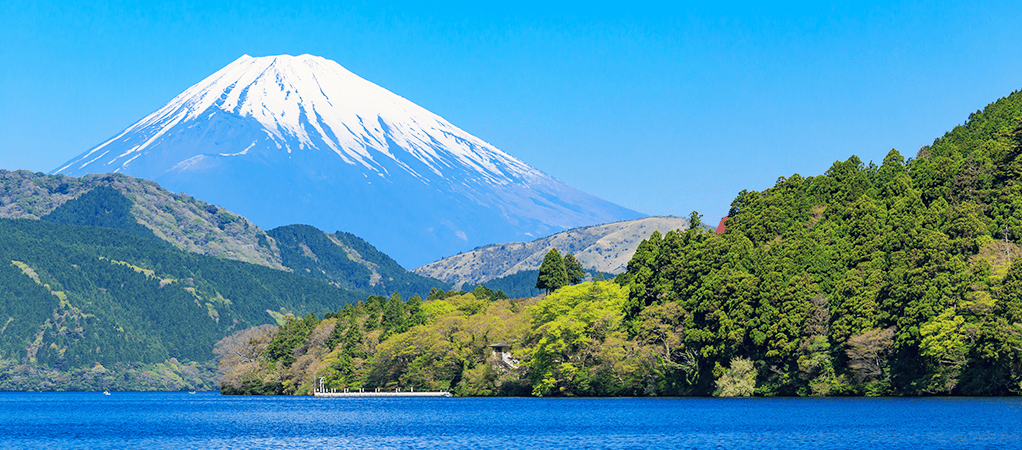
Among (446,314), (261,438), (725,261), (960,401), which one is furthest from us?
(446,314)

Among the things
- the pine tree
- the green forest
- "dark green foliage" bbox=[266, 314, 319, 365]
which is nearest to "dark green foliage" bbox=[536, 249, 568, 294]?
the pine tree

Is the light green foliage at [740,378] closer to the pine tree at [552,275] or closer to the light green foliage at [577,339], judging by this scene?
the light green foliage at [577,339]

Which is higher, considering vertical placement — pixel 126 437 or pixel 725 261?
pixel 725 261

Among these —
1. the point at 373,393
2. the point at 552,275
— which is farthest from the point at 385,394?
the point at 552,275

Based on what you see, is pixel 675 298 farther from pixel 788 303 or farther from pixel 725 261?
pixel 788 303

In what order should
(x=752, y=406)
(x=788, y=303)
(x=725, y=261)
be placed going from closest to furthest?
(x=752, y=406), (x=788, y=303), (x=725, y=261)

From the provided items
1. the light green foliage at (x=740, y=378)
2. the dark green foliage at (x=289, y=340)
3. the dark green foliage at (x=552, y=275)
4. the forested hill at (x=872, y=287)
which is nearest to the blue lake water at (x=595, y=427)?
the light green foliage at (x=740, y=378)

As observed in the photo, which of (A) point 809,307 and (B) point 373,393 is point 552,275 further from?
(A) point 809,307

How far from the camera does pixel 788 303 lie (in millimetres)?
90750

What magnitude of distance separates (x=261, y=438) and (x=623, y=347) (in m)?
42.9

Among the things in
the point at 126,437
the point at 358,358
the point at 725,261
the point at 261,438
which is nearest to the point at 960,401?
the point at 725,261

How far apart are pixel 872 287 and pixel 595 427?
28.6 metres

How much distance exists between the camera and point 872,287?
3420 inches

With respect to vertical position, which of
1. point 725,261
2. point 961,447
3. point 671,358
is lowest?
point 961,447
